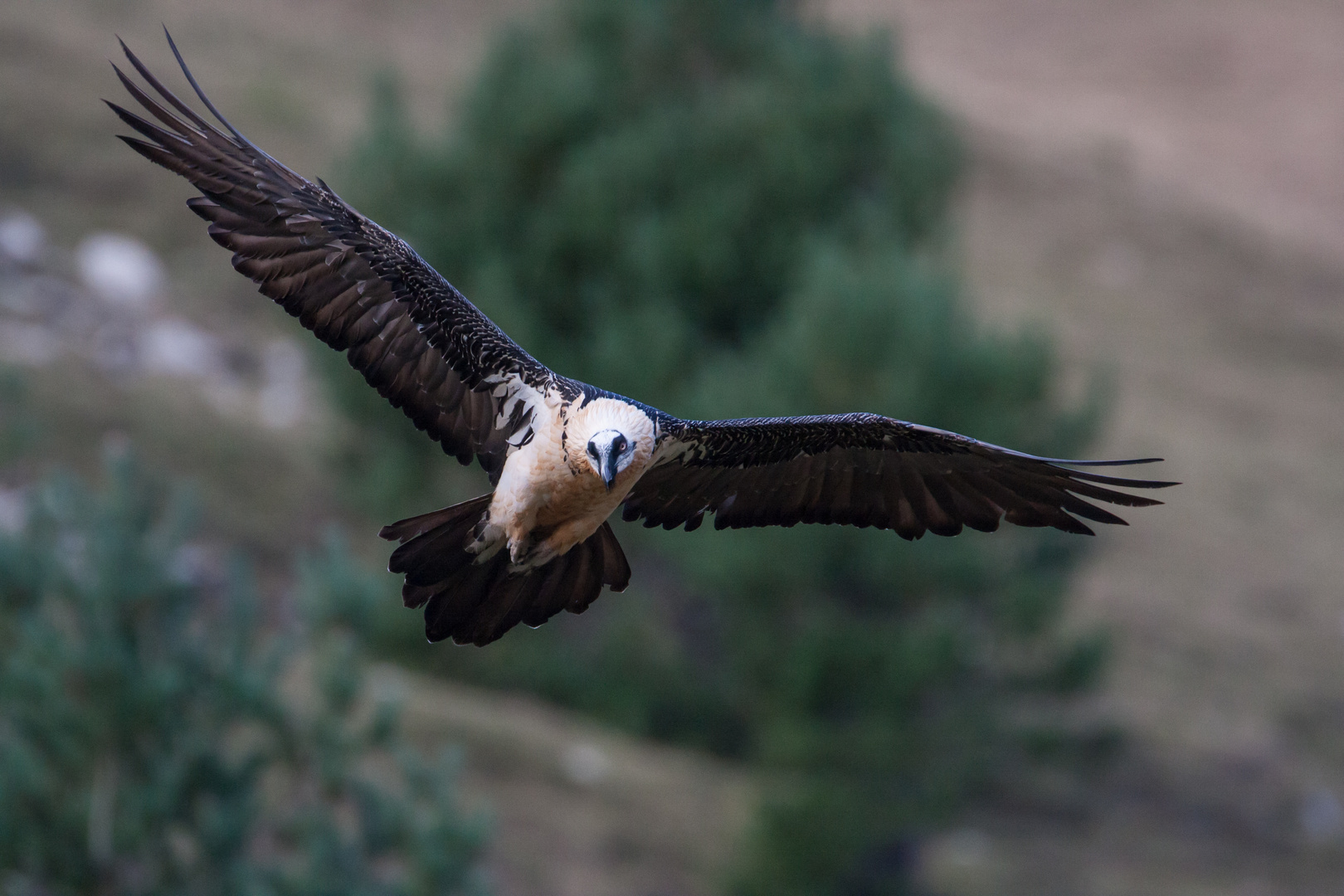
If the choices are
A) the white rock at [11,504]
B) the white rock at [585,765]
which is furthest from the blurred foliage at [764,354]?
the white rock at [11,504]

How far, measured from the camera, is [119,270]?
17.8 meters

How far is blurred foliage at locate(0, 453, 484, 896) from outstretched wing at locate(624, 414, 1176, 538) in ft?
10.7

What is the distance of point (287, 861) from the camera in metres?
8.80

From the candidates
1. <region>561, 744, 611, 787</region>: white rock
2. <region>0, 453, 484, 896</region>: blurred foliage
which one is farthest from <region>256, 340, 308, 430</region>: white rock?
<region>0, 453, 484, 896</region>: blurred foliage

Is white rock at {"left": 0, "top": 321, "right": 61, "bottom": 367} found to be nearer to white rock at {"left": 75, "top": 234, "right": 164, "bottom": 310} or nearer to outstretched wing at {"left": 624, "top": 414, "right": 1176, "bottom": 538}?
white rock at {"left": 75, "top": 234, "right": 164, "bottom": 310}

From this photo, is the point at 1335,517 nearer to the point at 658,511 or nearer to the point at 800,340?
the point at 800,340

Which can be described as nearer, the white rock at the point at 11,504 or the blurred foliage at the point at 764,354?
the white rock at the point at 11,504

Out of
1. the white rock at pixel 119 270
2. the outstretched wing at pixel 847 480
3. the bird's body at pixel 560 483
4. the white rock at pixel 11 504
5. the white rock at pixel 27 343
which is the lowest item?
the bird's body at pixel 560 483

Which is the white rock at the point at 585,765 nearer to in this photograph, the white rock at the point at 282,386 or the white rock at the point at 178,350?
the white rock at the point at 282,386

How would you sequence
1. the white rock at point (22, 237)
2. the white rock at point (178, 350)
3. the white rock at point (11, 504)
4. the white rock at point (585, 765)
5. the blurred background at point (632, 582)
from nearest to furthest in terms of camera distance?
the blurred background at point (632, 582) → the white rock at point (11, 504) → the white rock at point (585, 765) → the white rock at point (178, 350) → the white rock at point (22, 237)

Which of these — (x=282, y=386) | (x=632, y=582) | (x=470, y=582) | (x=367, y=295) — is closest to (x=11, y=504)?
(x=282, y=386)

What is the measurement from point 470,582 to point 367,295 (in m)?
1.03

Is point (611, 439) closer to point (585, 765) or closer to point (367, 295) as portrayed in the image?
point (367, 295)

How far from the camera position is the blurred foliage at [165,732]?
7.71 m
